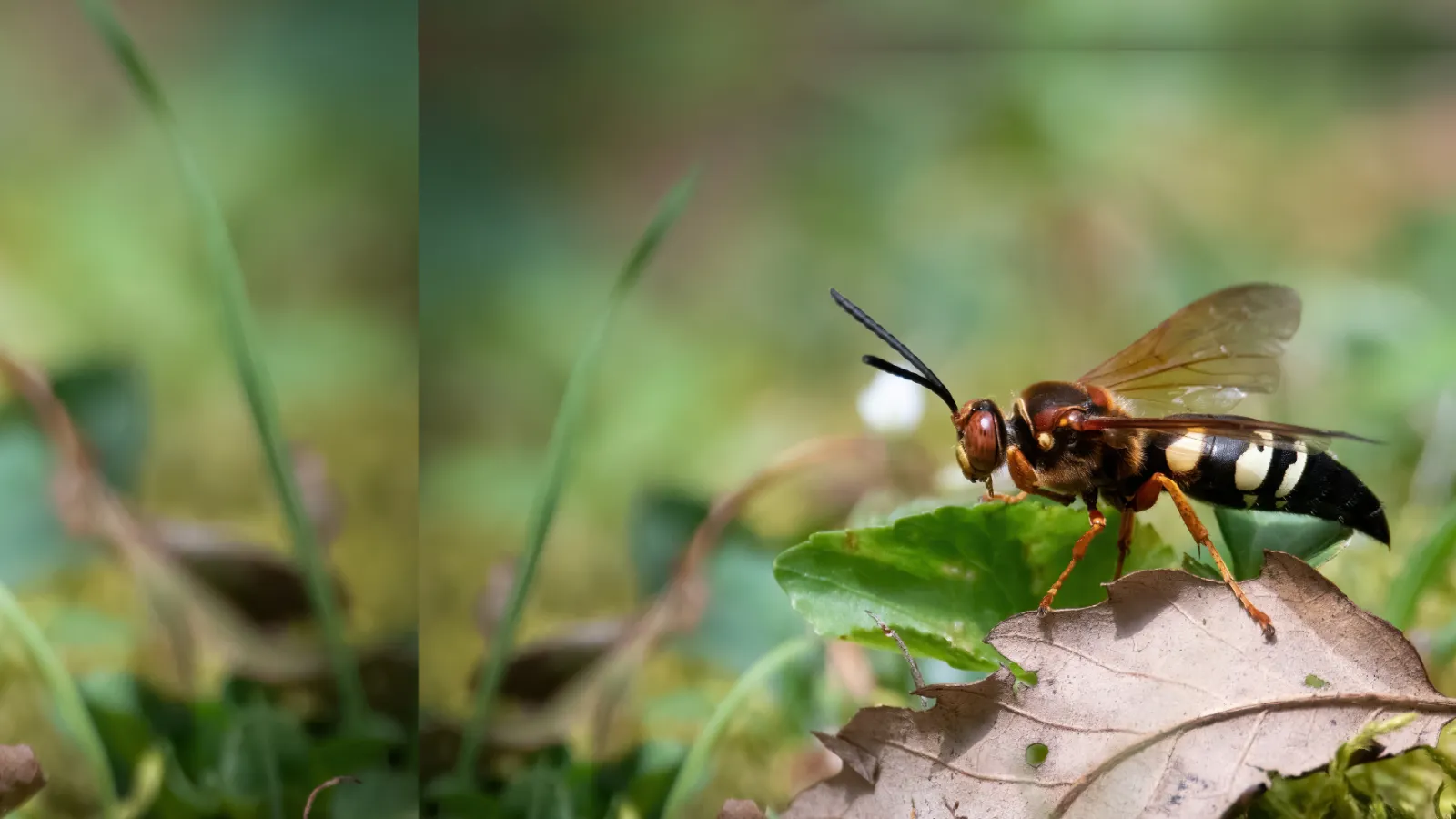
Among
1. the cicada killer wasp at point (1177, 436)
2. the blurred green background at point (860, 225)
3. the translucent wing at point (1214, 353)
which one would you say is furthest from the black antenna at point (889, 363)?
Result: the blurred green background at point (860, 225)

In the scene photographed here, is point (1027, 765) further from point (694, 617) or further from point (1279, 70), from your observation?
point (1279, 70)

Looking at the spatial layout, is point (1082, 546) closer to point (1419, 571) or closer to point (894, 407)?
point (1419, 571)

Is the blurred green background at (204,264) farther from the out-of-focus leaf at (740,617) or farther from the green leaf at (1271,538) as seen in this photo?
the green leaf at (1271,538)

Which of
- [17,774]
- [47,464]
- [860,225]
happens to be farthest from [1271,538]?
[860,225]

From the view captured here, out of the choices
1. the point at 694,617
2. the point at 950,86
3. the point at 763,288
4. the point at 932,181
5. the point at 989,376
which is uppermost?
the point at 950,86

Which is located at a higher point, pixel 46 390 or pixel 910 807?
pixel 46 390

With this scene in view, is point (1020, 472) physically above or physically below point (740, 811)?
above

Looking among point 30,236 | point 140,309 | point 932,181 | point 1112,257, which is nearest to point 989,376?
point 1112,257
